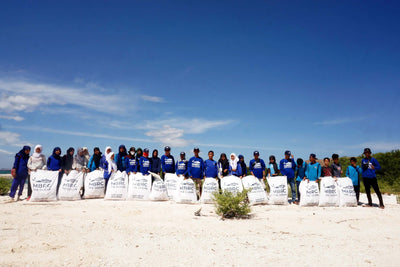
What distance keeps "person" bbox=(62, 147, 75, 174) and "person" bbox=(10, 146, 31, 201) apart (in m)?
1.03

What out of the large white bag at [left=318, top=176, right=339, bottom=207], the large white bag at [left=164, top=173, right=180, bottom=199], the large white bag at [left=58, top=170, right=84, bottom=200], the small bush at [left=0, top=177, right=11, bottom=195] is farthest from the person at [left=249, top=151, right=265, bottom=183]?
the small bush at [left=0, top=177, right=11, bottom=195]

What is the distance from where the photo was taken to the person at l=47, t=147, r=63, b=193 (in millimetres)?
8312

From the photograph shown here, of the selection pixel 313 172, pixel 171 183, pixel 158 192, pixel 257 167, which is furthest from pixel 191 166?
pixel 313 172

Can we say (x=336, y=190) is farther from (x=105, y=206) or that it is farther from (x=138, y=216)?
(x=105, y=206)

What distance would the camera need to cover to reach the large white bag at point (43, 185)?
25.1 feet

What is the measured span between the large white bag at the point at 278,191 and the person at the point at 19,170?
7.42m

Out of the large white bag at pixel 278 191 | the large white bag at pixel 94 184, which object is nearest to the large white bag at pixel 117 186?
the large white bag at pixel 94 184

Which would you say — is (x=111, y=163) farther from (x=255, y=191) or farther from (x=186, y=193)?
(x=255, y=191)

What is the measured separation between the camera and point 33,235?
4.16m

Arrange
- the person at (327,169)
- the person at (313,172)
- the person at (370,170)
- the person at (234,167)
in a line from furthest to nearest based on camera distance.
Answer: the person at (234,167) → the person at (327,169) → the person at (313,172) → the person at (370,170)

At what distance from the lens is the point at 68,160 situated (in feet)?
28.7

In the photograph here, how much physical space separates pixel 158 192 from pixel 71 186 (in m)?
2.62

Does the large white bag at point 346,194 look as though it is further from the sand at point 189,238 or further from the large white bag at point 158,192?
the large white bag at point 158,192

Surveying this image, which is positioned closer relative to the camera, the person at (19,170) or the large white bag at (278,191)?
the large white bag at (278,191)
